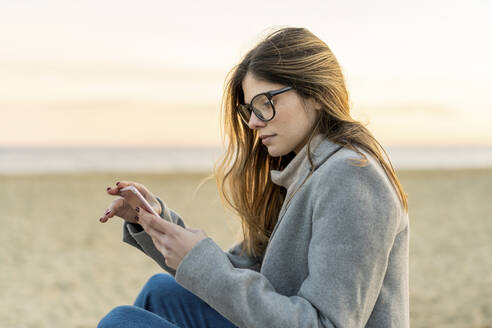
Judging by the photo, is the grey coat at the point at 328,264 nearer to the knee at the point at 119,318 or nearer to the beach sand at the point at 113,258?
the knee at the point at 119,318

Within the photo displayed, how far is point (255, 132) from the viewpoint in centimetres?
201

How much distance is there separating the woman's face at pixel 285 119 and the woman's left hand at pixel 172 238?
399 millimetres

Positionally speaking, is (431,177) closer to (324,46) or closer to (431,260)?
(431,260)

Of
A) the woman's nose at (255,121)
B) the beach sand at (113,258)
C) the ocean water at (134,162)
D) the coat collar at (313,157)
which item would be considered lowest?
the ocean water at (134,162)

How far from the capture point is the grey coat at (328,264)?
1343 millimetres

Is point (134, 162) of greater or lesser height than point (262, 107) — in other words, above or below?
below

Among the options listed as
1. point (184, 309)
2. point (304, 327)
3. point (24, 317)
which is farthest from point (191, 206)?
point (304, 327)

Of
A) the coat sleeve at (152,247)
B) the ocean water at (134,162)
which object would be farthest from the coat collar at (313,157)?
the ocean water at (134,162)

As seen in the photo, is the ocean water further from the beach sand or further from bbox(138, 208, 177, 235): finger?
bbox(138, 208, 177, 235): finger

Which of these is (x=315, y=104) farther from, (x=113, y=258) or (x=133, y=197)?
(x=113, y=258)

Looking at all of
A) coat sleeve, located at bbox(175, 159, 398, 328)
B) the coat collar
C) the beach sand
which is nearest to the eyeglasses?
the coat collar

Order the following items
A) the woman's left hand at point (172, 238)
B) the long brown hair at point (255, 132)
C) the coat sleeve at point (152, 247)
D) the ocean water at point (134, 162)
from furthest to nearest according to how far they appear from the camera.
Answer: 1. the ocean water at point (134, 162)
2. the coat sleeve at point (152, 247)
3. the long brown hair at point (255, 132)
4. the woman's left hand at point (172, 238)

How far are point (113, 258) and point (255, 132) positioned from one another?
14.9 feet

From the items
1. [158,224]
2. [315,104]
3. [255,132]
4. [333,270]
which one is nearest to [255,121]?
[315,104]
